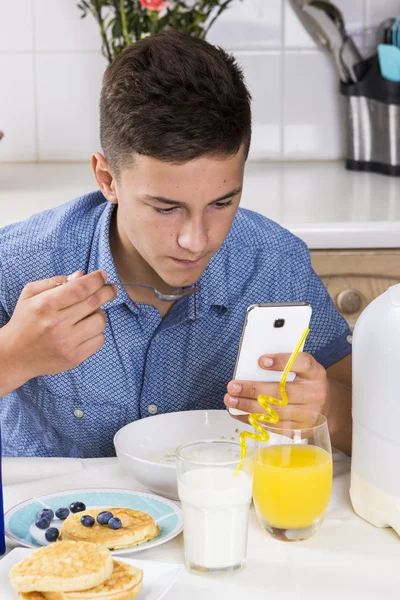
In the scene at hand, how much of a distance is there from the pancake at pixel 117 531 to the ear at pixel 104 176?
581mm

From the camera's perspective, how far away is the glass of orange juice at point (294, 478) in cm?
105

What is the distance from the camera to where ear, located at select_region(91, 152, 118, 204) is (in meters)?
1.45

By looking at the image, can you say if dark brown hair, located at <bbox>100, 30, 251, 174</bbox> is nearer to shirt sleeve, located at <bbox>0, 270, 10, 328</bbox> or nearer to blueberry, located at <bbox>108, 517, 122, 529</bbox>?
shirt sleeve, located at <bbox>0, 270, 10, 328</bbox>

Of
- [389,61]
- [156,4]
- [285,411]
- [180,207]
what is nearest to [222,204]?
[180,207]

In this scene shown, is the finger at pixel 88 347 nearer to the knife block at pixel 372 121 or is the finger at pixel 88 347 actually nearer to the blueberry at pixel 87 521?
the blueberry at pixel 87 521

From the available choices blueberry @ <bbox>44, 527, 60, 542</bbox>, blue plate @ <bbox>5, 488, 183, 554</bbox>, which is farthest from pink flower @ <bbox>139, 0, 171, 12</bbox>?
blueberry @ <bbox>44, 527, 60, 542</bbox>

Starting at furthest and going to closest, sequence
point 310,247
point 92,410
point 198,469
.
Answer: point 310,247, point 92,410, point 198,469

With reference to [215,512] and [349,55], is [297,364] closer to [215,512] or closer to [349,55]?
[215,512]

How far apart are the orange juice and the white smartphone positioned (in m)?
0.13

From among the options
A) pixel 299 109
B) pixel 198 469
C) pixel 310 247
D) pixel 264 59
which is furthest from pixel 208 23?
pixel 198 469

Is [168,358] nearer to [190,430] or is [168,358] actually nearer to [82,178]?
[190,430]

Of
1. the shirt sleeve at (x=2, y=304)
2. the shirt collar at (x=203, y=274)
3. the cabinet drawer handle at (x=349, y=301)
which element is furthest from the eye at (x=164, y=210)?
the cabinet drawer handle at (x=349, y=301)

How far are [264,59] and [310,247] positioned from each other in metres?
0.94

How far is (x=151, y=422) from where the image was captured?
132 centimetres
